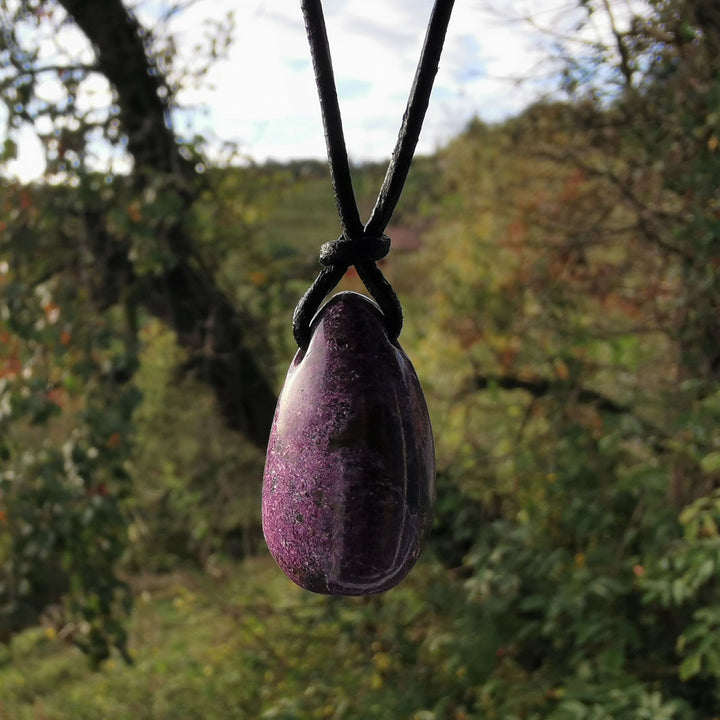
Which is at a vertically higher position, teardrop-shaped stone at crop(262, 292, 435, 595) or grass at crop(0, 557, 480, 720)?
teardrop-shaped stone at crop(262, 292, 435, 595)

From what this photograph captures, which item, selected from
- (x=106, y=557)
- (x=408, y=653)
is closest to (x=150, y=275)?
(x=106, y=557)

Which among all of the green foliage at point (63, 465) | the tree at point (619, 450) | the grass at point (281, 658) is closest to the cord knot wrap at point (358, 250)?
the tree at point (619, 450)

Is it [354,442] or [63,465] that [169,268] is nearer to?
[63,465]

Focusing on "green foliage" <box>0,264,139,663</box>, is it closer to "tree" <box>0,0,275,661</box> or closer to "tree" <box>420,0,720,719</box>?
"tree" <box>0,0,275,661</box>

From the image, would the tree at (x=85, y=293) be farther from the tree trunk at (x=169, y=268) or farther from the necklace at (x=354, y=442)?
the necklace at (x=354, y=442)

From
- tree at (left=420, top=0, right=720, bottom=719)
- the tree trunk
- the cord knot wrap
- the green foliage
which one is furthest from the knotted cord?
the tree trunk

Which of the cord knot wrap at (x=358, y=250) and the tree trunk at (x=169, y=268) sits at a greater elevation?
the tree trunk at (x=169, y=268)

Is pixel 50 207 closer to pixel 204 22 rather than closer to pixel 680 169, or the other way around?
pixel 204 22
